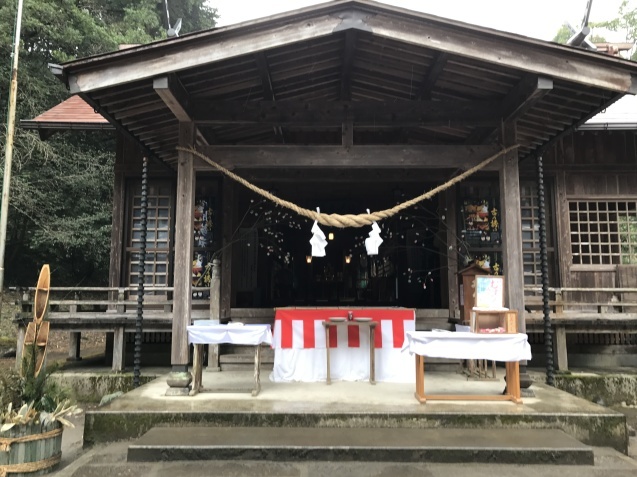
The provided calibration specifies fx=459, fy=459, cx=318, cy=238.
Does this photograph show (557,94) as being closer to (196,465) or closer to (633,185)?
(633,185)

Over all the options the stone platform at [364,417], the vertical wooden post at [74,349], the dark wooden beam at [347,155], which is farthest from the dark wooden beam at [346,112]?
the vertical wooden post at [74,349]

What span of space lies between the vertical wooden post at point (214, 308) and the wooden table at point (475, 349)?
12.8 ft

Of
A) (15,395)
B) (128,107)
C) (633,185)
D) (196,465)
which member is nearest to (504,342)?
(196,465)

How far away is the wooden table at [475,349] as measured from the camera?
17.9 feet

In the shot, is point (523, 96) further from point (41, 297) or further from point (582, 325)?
point (41, 297)

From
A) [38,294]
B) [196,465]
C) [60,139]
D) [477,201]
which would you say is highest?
[60,139]

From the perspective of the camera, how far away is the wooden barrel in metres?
4.19

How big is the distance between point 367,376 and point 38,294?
4.59m

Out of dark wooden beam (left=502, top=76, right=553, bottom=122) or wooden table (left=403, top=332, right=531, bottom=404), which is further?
dark wooden beam (left=502, top=76, right=553, bottom=122)

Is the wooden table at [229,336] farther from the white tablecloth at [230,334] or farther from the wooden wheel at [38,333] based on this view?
the wooden wheel at [38,333]

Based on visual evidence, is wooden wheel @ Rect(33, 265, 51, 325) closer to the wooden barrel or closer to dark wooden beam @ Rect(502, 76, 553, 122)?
the wooden barrel

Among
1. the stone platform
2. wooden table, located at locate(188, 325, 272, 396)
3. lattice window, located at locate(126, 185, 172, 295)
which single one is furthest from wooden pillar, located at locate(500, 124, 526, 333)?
lattice window, located at locate(126, 185, 172, 295)

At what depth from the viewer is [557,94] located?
6219 millimetres

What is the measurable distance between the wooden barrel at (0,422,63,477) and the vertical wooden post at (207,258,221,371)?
3624 millimetres
